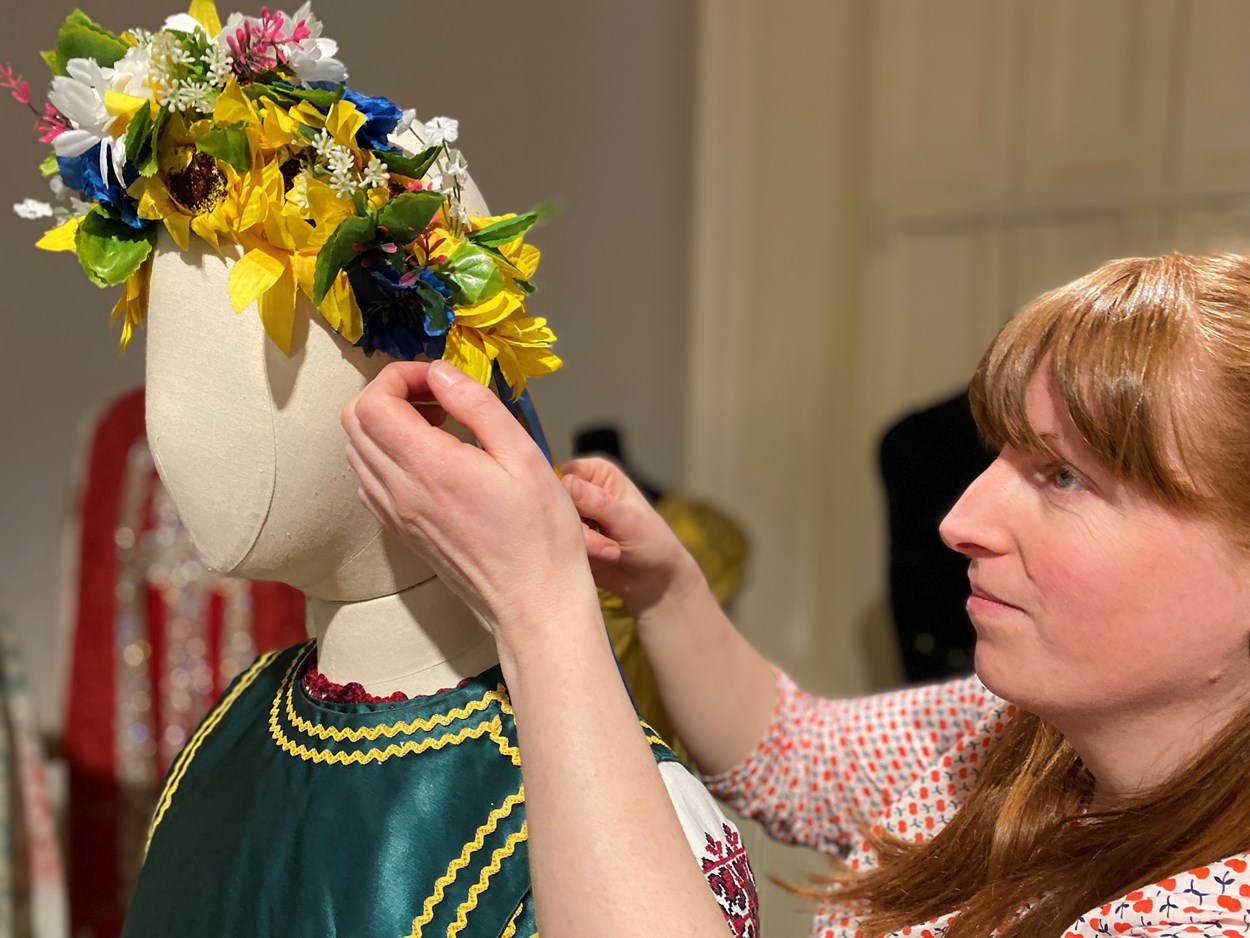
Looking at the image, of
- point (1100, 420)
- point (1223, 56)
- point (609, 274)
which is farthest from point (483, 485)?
point (1223, 56)

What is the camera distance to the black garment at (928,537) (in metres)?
1.54

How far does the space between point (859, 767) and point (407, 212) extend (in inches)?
27.3

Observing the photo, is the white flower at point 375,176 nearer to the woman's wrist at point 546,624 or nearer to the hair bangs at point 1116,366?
the woman's wrist at point 546,624

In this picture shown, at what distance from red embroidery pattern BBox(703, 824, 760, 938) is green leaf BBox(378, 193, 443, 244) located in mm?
430

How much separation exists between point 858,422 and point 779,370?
0.19 m

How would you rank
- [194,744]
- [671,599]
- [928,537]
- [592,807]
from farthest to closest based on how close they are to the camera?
[928,537] → [671,599] → [194,744] → [592,807]

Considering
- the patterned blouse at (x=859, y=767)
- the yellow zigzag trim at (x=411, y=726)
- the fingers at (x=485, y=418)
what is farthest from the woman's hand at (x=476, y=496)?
the patterned blouse at (x=859, y=767)

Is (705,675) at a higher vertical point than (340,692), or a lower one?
lower

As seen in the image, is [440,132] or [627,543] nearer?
[440,132]

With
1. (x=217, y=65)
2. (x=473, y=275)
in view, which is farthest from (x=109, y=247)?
(x=473, y=275)

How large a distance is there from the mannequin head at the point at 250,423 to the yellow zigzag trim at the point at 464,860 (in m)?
0.19

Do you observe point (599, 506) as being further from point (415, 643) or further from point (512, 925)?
point (512, 925)

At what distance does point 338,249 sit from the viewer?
720mm

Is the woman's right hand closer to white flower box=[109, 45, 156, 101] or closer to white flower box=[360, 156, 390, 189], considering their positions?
white flower box=[360, 156, 390, 189]
